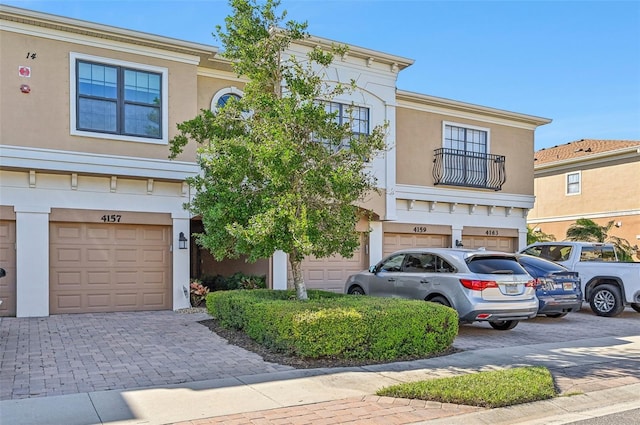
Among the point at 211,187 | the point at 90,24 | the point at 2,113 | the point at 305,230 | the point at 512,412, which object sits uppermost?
the point at 90,24

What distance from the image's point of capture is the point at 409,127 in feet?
57.5

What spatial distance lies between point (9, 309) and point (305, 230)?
303 inches

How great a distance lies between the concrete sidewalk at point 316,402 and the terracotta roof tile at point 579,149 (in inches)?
834

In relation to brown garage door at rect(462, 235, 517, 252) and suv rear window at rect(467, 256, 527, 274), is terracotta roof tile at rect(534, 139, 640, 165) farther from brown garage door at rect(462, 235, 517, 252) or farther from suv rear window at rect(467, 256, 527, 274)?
suv rear window at rect(467, 256, 527, 274)

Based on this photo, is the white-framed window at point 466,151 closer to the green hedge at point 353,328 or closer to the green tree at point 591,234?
the green tree at point 591,234

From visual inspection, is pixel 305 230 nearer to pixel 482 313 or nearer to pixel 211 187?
pixel 211 187

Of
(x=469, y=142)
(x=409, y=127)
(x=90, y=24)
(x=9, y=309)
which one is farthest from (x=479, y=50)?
(x=9, y=309)

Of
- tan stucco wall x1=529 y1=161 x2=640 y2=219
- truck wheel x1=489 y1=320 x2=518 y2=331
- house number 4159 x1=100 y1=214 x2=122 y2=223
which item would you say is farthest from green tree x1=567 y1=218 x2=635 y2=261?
house number 4159 x1=100 y1=214 x2=122 y2=223

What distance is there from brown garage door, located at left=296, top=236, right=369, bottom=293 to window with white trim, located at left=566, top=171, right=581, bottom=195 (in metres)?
15.2

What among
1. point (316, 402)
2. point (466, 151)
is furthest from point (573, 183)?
point (316, 402)

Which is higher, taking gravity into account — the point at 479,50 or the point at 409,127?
the point at 479,50

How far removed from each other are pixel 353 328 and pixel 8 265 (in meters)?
8.46

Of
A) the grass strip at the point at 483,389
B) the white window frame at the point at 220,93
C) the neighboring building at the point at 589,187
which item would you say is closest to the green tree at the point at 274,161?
the grass strip at the point at 483,389

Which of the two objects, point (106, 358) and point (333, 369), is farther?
point (106, 358)
